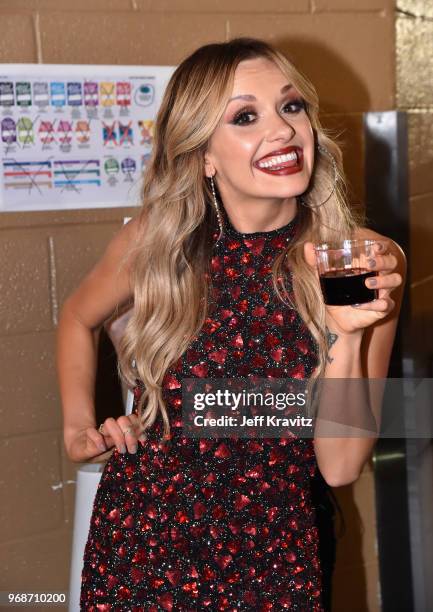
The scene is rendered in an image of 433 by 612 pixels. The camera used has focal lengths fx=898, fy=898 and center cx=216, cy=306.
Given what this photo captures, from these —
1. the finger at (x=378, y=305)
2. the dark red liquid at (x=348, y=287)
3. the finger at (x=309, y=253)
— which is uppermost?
the finger at (x=309, y=253)

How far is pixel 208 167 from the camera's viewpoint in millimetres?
1957

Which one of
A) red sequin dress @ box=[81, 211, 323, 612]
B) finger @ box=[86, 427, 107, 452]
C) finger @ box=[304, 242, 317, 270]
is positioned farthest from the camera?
finger @ box=[86, 427, 107, 452]

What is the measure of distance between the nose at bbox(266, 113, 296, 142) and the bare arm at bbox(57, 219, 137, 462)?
44cm

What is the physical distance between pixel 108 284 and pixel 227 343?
0.39 meters

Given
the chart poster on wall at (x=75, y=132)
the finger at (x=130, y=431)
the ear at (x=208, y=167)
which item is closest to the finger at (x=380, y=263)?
the ear at (x=208, y=167)

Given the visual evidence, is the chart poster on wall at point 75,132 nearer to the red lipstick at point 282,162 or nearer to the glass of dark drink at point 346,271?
the red lipstick at point 282,162

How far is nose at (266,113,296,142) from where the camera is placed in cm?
179

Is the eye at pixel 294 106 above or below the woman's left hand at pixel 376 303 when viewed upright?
above

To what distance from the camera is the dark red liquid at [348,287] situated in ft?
5.05

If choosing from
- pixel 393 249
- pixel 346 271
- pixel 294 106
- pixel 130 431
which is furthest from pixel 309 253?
pixel 130 431

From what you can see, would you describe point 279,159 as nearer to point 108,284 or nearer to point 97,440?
point 108,284

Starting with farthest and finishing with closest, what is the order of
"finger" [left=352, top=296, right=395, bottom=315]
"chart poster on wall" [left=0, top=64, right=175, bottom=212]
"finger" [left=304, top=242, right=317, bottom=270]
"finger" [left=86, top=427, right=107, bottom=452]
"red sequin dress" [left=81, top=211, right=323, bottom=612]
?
"chart poster on wall" [left=0, top=64, right=175, bottom=212] → "finger" [left=86, top=427, right=107, bottom=452] → "red sequin dress" [left=81, top=211, right=323, bottom=612] → "finger" [left=304, top=242, right=317, bottom=270] → "finger" [left=352, top=296, right=395, bottom=315]

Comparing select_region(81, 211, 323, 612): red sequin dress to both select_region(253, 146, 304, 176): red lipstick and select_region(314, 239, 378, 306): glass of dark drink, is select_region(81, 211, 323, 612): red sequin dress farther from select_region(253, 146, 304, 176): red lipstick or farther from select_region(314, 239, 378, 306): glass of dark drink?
select_region(314, 239, 378, 306): glass of dark drink

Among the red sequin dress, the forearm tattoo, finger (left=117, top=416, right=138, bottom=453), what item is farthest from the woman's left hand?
finger (left=117, top=416, right=138, bottom=453)
